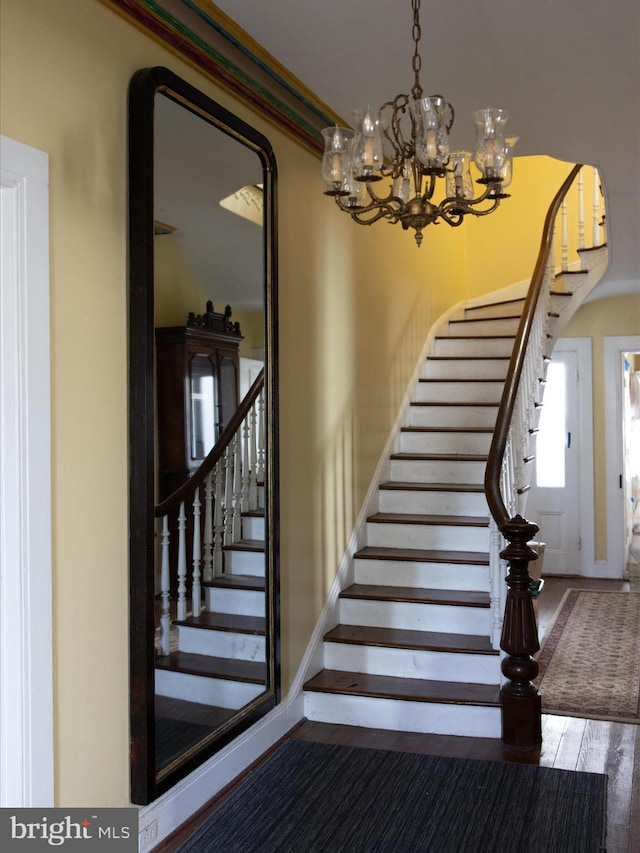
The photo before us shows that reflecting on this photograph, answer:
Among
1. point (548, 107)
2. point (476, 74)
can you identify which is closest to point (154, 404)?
point (476, 74)

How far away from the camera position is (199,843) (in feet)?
9.05

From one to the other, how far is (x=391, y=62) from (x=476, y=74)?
41cm

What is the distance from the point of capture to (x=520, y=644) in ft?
11.8

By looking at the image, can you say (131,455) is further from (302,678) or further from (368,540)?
(368,540)

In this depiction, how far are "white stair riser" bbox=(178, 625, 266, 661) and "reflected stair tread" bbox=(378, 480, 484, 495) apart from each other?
6.46 feet

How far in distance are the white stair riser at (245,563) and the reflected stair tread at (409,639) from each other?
3.01ft

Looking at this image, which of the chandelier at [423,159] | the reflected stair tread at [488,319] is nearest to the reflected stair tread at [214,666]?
the chandelier at [423,159]

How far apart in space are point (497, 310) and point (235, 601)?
474 centimetres

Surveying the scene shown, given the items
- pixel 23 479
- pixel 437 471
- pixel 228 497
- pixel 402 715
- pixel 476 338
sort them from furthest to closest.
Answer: pixel 476 338
pixel 437 471
pixel 402 715
pixel 228 497
pixel 23 479

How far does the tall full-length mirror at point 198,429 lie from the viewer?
2633 mm

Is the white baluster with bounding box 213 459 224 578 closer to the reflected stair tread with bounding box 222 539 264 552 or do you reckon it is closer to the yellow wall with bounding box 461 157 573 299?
the reflected stair tread with bounding box 222 539 264 552

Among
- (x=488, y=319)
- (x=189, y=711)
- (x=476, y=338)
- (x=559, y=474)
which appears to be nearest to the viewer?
(x=189, y=711)

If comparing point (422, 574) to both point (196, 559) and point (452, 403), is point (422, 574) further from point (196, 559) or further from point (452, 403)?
point (196, 559)

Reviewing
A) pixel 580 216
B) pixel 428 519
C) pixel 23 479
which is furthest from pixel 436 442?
pixel 23 479
